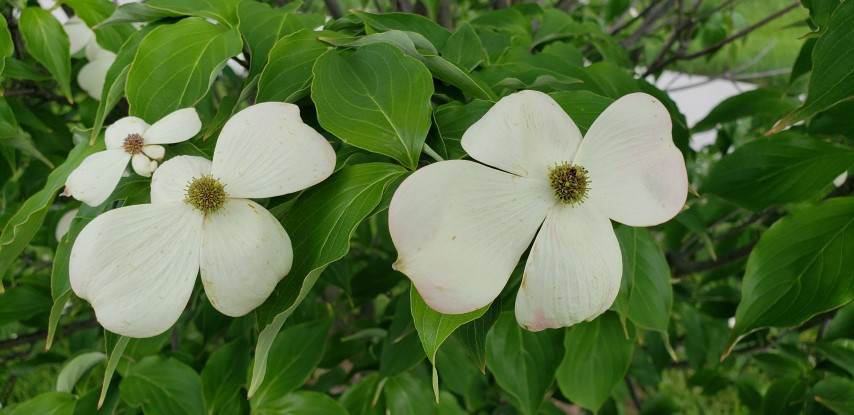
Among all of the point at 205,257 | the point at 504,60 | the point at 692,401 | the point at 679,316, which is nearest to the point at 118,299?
the point at 205,257

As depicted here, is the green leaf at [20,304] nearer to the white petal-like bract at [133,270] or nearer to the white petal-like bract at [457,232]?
the white petal-like bract at [133,270]

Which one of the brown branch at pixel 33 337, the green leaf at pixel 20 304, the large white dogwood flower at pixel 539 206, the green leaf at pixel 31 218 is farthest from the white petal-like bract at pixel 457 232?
the brown branch at pixel 33 337

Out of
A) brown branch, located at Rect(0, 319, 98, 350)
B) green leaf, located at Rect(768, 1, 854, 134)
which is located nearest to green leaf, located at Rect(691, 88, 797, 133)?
green leaf, located at Rect(768, 1, 854, 134)

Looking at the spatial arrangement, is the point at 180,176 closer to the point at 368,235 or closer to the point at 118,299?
the point at 118,299

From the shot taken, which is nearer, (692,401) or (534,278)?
(534,278)

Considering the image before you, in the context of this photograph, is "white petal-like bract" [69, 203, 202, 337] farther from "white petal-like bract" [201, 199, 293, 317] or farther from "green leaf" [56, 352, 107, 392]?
"green leaf" [56, 352, 107, 392]

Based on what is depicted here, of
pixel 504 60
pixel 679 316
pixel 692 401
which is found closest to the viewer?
pixel 504 60

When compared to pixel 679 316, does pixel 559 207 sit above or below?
above

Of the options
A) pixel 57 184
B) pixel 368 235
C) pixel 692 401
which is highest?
pixel 57 184
